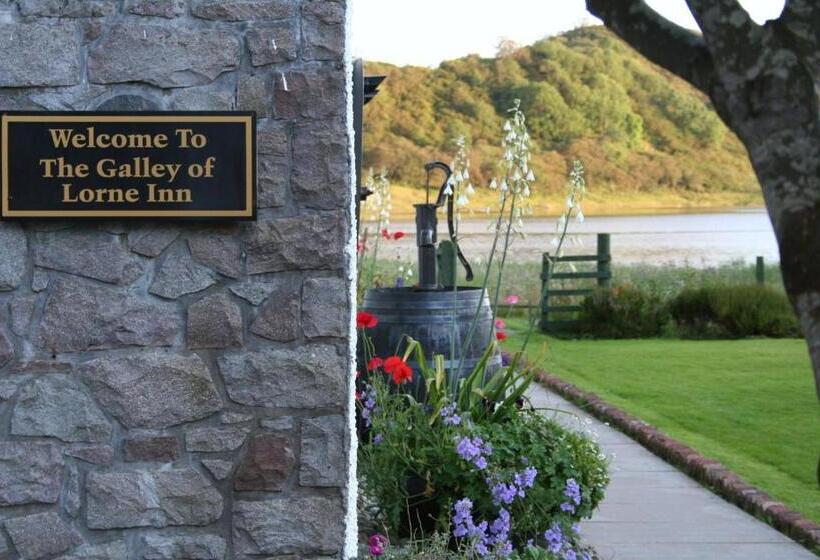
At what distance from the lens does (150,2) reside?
3.96 meters

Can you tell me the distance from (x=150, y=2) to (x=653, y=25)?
2.45 meters

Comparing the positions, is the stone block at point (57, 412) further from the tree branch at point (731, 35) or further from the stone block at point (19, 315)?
the tree branch at point (731, 35)

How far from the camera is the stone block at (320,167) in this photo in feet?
13.1

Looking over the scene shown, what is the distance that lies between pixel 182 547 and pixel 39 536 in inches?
20.3

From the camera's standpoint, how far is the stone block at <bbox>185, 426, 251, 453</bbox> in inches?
159

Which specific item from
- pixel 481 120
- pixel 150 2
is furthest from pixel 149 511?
pixel 481 120

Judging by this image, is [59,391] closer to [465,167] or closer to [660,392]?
[465,167]

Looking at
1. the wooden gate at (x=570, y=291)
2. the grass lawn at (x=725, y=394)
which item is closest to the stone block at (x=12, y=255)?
the grass lawn at (x=725, y=394)

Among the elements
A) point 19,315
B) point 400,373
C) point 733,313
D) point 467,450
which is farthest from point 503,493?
point 733,313

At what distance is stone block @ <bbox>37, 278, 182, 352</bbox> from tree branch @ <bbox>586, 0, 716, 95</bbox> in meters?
2.66

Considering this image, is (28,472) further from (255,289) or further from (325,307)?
(325,307)

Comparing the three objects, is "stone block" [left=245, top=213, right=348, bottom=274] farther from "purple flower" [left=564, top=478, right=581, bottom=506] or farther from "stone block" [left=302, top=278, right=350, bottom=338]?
"purple flower" [left=564, top=478, right=581, bottom=506]

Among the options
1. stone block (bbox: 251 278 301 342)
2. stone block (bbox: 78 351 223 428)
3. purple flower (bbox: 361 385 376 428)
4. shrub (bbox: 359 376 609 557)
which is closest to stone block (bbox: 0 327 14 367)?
stone block (bbox: 78 351 223 428)

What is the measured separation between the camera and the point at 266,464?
13.3 feet
